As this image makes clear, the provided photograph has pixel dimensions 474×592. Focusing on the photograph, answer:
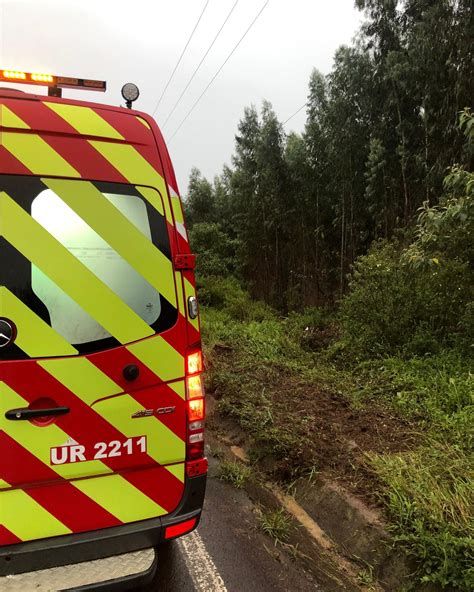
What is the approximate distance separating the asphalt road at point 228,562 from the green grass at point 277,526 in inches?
1.6

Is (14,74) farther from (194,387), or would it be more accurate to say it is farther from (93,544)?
(93,544)

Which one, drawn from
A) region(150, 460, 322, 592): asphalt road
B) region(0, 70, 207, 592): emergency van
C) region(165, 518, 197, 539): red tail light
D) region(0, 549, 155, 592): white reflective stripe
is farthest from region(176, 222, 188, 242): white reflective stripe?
region(150, 460, 322, 592): asphalt road

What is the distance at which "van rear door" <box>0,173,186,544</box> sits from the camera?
1.86 m

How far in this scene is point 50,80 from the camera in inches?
91.8

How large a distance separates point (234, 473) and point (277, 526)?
81cm

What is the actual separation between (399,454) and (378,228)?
36.7 feet

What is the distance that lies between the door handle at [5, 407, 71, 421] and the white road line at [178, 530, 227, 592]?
1.37 metres

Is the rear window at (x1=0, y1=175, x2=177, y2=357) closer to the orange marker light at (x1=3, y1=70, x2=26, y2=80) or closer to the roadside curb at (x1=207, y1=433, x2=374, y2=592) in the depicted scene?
the orange marker light at (x1=3, y1=70, x2=26, y2=80)

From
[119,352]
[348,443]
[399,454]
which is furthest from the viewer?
[348,443]

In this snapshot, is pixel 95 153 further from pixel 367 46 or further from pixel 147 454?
pixel 367 46

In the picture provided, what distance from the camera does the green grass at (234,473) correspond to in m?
3.78

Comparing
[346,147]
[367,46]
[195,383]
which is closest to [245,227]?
[346,147]

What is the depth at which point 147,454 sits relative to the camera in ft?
6.89

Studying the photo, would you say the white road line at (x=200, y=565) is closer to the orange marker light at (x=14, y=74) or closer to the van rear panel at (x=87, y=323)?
the van rear panel at (x=87, y=323)
